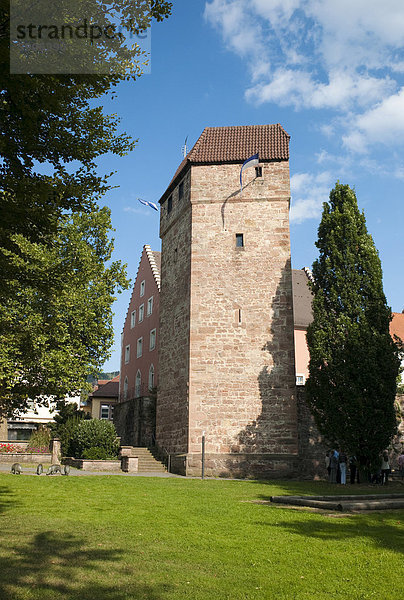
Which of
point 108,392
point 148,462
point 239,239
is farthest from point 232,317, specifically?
point 108,392

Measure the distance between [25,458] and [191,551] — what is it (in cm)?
2085

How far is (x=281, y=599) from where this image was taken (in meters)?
5.19

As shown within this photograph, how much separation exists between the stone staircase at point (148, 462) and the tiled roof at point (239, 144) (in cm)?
1384

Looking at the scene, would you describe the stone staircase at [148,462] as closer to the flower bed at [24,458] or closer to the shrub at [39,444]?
the flower bed at [24,458]

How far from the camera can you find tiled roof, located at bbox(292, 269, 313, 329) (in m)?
37.2

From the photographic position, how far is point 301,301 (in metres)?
39.1

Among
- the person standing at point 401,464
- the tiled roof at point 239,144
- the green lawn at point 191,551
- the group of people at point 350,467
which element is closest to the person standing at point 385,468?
the group of people at point 350,467

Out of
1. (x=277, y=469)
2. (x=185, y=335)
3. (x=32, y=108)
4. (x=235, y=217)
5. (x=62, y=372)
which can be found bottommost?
(x=277, y=469)

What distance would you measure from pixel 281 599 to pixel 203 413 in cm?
1736

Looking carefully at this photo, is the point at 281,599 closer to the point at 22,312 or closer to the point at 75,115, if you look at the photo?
the point at 75,115

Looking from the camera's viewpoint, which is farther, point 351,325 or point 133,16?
point 351,325

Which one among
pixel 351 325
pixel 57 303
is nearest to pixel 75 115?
pixel 351 325

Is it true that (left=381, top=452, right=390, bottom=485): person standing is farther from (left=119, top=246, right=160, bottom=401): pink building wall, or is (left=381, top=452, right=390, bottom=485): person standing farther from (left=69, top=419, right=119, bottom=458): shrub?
(left=119, top=246, right=160, bottom=401): pink building wall

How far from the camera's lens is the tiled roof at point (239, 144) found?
24891mm
